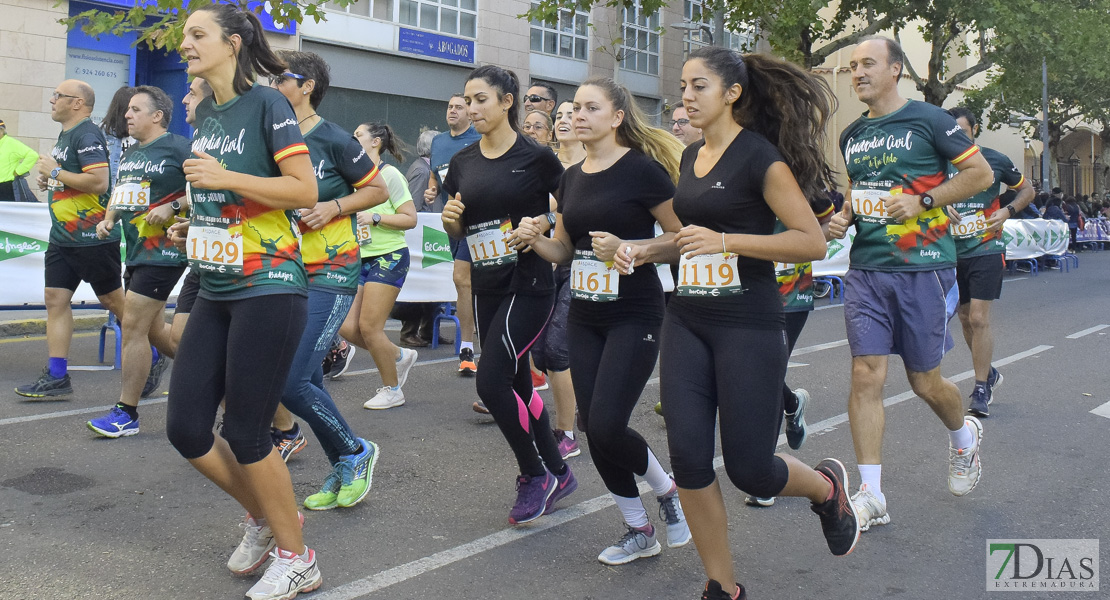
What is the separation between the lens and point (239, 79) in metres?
3.68

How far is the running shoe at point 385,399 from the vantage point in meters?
7.14

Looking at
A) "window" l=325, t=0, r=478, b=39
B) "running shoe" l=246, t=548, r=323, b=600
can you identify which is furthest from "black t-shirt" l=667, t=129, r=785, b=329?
"window" l=325, t=0, r=478, b=39

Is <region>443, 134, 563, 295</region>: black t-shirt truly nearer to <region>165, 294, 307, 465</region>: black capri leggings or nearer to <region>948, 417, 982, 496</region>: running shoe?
<region>165, 294, 307, 465</region>: black capri leggings

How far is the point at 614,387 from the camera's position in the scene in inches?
160

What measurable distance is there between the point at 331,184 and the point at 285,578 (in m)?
1.89

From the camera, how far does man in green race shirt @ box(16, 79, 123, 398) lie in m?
6.78

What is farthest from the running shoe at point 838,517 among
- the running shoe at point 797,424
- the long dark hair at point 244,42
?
the long dark hair at point 244,42

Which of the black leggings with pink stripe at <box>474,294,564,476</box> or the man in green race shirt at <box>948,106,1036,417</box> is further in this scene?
the man in green race shirt at <box>948,106,1036,417</box>

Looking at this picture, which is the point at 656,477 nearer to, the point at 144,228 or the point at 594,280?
the point at 594,280

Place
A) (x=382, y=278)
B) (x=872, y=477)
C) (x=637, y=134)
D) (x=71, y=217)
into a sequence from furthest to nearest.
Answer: (x=382, y=278)
(x=71, y=217)
(x=872, y=477)
(x=637, y=134)

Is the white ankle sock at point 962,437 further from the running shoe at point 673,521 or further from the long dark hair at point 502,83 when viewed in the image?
the long dark hair at point 502,83

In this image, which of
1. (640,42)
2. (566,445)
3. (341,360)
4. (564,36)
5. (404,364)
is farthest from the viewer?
(640,42)

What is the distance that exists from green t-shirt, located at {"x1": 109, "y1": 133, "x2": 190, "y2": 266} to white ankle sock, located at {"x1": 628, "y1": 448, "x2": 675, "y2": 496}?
10.4ft

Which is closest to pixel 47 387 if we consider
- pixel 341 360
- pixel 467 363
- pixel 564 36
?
pixel 341 360
